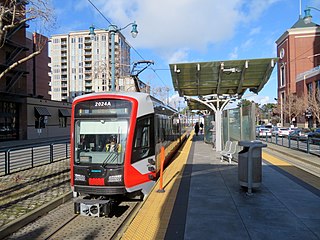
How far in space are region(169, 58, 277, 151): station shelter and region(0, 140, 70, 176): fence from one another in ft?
22.4

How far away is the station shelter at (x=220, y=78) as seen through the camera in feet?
42.3

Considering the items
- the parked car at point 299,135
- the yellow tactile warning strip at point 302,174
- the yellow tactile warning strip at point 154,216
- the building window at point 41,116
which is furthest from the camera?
the building window at point 41,116

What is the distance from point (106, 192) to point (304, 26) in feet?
253

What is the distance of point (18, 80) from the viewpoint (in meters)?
34.3

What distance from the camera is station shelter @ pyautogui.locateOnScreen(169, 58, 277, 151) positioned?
12.9 meters

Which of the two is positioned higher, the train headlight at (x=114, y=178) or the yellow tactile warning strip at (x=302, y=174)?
the train headlight at (x=114, y=178)

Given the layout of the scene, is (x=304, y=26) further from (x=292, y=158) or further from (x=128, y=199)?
(x=128, y=199)

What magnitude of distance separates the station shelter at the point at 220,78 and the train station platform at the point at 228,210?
5899 mm

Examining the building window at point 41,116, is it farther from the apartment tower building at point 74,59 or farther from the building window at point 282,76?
the building window at point 282,76

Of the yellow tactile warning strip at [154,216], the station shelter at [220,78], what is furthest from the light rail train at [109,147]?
the station shelter at [220,78]

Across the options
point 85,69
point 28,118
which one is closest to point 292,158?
point 28,118

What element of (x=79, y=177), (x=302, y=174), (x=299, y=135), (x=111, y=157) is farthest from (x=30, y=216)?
(x=299, y=135)

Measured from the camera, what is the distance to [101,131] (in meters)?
6.84

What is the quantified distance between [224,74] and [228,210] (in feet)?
31.6
